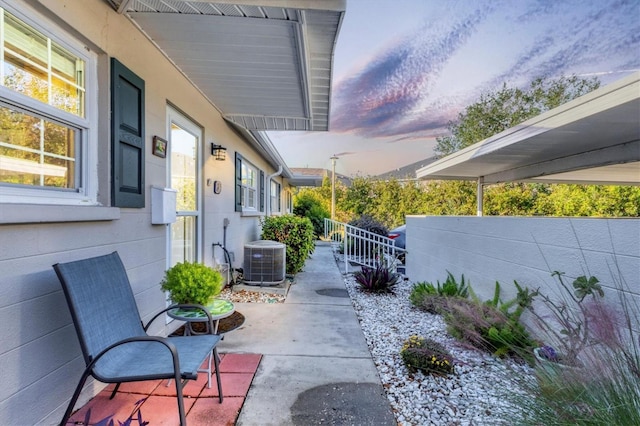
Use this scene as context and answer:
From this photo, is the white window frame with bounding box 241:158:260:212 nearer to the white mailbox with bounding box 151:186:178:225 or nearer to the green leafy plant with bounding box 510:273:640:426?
the white mailbox with bounding box 151:186:178:225

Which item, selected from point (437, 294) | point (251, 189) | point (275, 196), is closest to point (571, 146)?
point (437, 294)

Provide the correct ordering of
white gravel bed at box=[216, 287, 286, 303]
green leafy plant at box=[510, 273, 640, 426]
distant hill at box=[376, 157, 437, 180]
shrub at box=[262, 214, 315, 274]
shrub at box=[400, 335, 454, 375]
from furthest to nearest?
distant hill at box=[376, 157, 437, 180] → shrub at box=[262, 214, 315, 274] → white gravel bed at box=[216, 287, 286, 303] → shrub at box=[400, 335, 454, 375] → green leafy plant at box=[510, 273, 640, 426]

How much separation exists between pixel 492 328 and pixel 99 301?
9.56ft

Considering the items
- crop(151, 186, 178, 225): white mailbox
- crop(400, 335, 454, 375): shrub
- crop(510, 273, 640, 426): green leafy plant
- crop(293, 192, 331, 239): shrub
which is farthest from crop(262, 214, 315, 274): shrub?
crop(293, 192, 331, 239): shrub

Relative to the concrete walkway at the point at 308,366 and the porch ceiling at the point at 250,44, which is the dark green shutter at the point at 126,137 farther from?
the concrete walkway at the point at 308,366

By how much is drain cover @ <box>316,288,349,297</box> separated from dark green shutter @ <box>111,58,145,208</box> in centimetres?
346

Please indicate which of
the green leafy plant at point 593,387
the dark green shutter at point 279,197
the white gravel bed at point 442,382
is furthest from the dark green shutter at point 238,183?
the dark green shutter at point 279,197

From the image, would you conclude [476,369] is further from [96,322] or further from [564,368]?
[96,322]

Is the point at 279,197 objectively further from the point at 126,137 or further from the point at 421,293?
the point at 126,137

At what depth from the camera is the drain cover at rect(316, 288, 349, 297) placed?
17.8 feet

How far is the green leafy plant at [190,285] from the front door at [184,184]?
3.06ft

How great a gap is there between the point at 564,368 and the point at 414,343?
1.48 metres

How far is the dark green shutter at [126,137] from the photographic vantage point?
2451 millimetres

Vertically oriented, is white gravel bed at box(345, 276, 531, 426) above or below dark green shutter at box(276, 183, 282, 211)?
below
